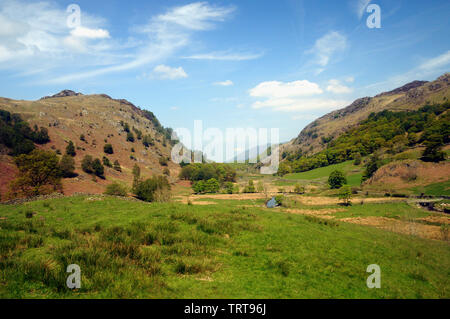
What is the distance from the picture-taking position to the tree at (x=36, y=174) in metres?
39.6

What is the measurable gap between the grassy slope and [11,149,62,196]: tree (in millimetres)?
29456

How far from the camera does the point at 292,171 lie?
16662cm

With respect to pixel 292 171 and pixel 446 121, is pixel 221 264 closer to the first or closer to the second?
pixel 446 121

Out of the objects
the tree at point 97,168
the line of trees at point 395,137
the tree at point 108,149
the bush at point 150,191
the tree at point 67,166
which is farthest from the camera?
the tree at point 108,149

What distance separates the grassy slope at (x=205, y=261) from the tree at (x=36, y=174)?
29.5 metres

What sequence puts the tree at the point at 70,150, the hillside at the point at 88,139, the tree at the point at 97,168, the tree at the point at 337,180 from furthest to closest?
the tree at the point at 70,150 → the tree at the point at 97,168 → the tree at the point at 337,180 → the hillside at the point at 88,139

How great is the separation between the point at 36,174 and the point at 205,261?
4678cm

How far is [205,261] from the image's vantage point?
34.9ft

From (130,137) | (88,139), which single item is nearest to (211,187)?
(88,139)

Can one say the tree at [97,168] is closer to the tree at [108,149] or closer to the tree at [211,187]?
the tree at [108,149]

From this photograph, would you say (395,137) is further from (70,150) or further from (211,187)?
(70,150)

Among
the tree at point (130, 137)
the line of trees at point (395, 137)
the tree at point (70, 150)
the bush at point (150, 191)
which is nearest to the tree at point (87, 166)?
the tree at point (70, 150)

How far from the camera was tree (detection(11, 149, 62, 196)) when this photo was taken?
39.6 metres

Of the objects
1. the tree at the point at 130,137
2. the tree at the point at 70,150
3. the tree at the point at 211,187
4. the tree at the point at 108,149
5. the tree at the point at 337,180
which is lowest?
the tree at the point at 211,187
